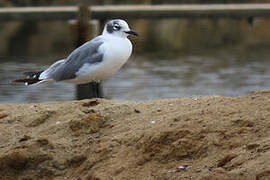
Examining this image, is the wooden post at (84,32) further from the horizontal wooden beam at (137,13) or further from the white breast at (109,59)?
the white breast at (109,59)

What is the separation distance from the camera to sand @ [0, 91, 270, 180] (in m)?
3.79

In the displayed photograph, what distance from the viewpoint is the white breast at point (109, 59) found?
5652 mm

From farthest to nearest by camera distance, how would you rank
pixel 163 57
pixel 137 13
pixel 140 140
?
pixel 163 57, pixel 137 13, pixel 140 140

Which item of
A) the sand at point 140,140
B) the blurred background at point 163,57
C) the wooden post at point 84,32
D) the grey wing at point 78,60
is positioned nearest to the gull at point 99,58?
the grey wing at point 78,60

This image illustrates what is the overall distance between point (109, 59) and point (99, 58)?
84mm


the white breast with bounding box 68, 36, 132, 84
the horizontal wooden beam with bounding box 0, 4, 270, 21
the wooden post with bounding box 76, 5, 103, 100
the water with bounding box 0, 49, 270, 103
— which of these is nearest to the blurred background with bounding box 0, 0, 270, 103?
the water with bounding box 0, 49, 270, 103

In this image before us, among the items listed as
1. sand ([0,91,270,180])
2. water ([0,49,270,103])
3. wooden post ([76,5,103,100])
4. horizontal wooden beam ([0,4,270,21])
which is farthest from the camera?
water ([0,49,270,103])

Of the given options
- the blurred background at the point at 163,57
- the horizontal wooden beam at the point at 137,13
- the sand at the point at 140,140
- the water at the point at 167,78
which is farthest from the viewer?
the blurred background at the point at 163,57

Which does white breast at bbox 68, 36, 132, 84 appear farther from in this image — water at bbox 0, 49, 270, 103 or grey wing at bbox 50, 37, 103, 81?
water at bbox 0, 49, 270, 103

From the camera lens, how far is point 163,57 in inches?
557

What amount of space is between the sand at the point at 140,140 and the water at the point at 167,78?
238 inches

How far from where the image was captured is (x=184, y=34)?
1622 cm

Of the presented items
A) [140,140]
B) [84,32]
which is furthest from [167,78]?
[140,140]

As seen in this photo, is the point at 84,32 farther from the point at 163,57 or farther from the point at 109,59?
the point at 163,57
